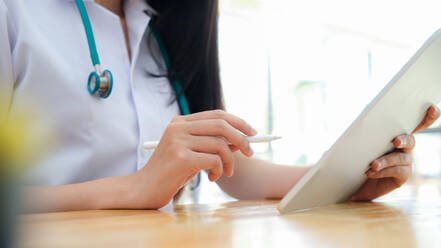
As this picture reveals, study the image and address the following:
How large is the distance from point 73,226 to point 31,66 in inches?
19.7

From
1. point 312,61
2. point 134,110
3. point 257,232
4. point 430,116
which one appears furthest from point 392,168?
point 312,61

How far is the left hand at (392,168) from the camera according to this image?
2.33 ft

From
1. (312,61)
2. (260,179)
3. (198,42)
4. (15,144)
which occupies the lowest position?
(260,179)

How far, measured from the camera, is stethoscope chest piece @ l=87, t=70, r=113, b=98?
33.0 inches

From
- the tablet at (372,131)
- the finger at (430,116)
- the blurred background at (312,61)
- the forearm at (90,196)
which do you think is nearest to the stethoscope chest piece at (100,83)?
the forearm at (90,196)

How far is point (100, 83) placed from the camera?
0.84 metres

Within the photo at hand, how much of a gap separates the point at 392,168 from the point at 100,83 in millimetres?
598

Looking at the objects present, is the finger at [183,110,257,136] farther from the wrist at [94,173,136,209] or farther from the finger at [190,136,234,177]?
the wrist at [94,173,136,209]

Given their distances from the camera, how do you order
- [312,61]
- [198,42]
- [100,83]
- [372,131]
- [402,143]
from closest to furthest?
[372,131] → [402,143] → [100,83] → [198,42] → [312,61]

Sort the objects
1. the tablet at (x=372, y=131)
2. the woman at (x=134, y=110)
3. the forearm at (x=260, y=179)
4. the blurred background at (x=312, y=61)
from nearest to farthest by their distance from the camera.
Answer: the tablet at (x=372, y=131) → the woman at (x=134, y=110) → the forearm at (x=260, y=179) → the blurred background at (x=312, y=61)

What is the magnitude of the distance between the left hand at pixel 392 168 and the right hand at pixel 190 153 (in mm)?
252

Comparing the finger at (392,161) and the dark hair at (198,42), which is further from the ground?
the dark hair at (198,42)

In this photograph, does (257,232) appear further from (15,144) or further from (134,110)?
(134,110)

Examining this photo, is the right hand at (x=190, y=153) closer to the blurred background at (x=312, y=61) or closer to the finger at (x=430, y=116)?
the finger at (x=430, y=116)
